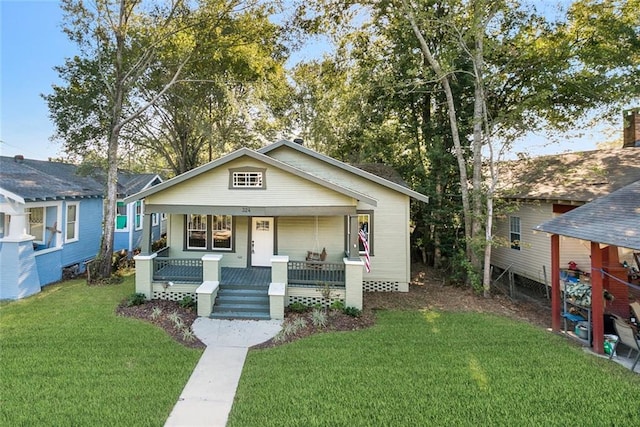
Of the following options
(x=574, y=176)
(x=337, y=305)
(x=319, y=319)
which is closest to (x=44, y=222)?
(x=319, y=319)

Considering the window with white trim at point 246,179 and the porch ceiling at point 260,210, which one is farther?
the window with white trim at point 246,179

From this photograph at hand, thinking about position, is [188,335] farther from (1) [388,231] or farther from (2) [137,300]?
(1) [388,231]

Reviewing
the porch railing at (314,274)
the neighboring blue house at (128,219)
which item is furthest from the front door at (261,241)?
the neighboring blue house at (128,219)

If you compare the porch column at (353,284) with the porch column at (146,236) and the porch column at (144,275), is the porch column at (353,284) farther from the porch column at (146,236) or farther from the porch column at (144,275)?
the porch column at (146,236)

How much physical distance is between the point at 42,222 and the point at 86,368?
35.3 ft

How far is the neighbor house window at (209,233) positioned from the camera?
12633 mm

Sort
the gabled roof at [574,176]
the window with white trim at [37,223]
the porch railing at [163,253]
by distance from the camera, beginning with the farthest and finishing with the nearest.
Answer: the window with white trim at [37,223] < the porch railing at [163,253] < the gabled roof at [574,176]

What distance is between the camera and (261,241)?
12.5m

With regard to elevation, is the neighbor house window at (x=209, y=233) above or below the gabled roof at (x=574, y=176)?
below

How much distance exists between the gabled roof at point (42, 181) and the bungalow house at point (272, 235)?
14.8ft

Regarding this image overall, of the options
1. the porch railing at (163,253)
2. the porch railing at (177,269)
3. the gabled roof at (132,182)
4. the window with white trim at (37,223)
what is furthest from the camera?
the gabled roof at (132,182)

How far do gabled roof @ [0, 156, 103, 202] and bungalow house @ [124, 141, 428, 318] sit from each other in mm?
4518

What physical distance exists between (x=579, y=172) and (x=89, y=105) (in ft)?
76.5

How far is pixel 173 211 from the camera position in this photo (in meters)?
10.6
